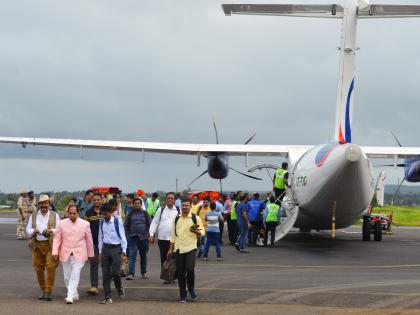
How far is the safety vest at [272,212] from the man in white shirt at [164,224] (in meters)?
7.88

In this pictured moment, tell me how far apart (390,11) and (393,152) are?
636cm

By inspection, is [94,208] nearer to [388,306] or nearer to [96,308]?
[96,308]

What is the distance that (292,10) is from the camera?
2094 cm

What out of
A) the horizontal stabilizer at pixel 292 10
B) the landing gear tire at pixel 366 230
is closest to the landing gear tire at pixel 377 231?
the landing gear tire at pixel 366 230

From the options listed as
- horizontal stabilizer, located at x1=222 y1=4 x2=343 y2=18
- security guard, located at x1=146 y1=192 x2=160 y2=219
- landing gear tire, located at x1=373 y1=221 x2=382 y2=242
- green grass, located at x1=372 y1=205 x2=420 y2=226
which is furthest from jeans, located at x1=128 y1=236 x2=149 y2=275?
green grass, located at x1=372 y1=205 x2=420 y2=226

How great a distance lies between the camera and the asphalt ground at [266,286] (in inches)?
397

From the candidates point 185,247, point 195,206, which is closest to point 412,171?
point 195,206

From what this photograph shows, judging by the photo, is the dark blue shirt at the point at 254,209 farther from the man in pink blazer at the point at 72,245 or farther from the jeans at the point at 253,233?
the man in pink blazer at the point at 72,245

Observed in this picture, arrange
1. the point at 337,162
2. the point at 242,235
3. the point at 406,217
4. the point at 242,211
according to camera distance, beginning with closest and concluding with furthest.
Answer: the point at 337,162
the point at 242,235
the point at 242,211
the point at 406,217

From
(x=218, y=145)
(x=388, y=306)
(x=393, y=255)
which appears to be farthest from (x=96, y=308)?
(x=218, y=145)

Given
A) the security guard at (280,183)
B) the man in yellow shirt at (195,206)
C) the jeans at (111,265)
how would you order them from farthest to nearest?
the security guard at (280,183) < the man in yellow shirt at (195,206) < the jeans at (111,265)

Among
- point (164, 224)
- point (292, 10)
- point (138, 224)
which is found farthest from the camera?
point (292, 10)

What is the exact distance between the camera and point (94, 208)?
508 inches

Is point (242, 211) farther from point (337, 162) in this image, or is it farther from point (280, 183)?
point (280, 183)
